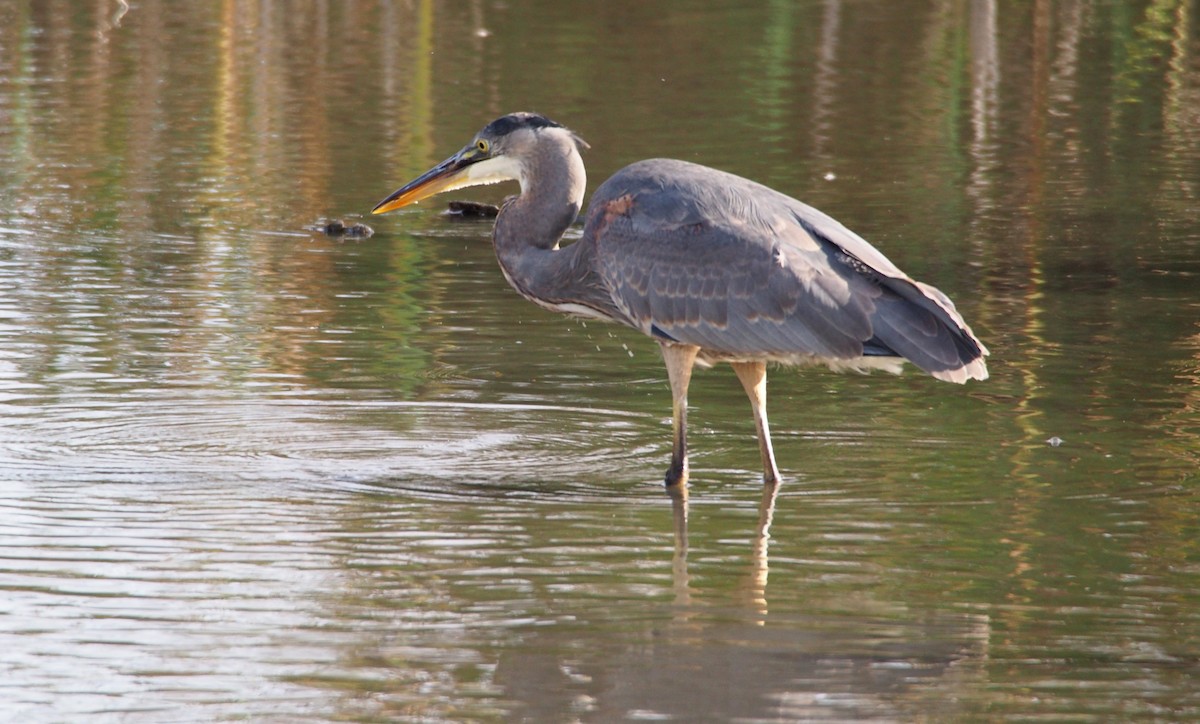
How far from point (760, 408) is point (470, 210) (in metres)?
6.81

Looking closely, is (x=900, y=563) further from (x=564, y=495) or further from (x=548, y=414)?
(x=548, y=414)

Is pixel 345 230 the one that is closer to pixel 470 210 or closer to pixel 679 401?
pixel 470 210

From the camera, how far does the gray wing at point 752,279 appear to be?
788 centimetres

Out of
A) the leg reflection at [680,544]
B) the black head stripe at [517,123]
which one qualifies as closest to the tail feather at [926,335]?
the leg reflection at [680,544]

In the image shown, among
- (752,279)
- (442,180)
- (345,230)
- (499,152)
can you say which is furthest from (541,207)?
(345,230)

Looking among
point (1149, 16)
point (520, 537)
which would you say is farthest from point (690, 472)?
point (1149, 16)

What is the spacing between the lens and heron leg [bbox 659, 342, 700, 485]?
8.16m

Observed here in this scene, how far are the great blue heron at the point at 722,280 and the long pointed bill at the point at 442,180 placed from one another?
0.32 metres

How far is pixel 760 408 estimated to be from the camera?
8383 millimetres

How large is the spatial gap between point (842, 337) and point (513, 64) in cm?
1671

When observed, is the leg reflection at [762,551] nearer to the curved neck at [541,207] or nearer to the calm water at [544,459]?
the calm water at [544,459]

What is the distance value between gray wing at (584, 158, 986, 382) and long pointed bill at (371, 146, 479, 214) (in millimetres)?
862

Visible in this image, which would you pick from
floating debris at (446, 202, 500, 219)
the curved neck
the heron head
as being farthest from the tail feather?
floating debris at (446, 202, 500, 219)

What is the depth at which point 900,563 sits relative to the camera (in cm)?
706
